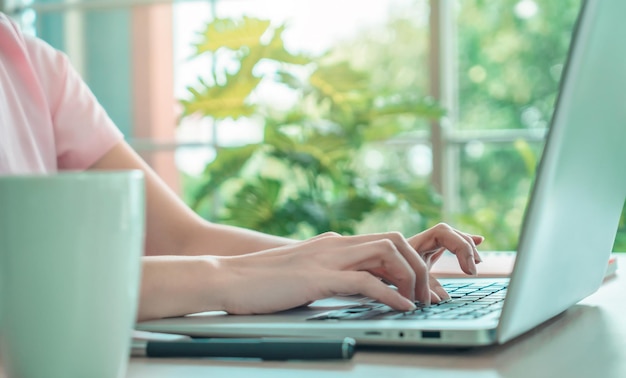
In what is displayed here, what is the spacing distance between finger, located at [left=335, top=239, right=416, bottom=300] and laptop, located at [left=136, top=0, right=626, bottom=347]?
0.10 ft

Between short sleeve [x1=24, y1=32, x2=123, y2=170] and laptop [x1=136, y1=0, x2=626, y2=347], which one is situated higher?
short sleeve [x1=24, y1=32, x2=123, y2=170]

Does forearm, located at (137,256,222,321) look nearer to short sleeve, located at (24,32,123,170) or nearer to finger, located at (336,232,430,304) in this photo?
finger, located at (336,232,430,304)

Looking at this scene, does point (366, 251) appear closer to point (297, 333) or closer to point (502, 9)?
point (297, 333)

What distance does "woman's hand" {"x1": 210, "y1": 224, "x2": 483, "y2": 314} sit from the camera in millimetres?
688

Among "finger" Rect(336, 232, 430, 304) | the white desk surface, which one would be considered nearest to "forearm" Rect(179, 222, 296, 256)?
"finger" Rect(336, 232, 430, 304)

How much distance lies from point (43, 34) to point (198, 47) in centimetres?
206

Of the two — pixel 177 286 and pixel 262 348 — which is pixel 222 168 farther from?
pixel 262 348

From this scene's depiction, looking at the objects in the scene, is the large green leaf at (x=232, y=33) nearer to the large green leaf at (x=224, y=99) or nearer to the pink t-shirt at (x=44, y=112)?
the large green leaf at (x=224, y=99)

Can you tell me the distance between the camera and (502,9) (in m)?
5.25

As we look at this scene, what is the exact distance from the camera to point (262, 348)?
523mm

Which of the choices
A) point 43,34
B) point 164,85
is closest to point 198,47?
point 164,85

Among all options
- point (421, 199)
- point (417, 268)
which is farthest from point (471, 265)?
point (421, 199)

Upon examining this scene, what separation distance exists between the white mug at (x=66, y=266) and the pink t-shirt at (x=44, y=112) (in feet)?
2.48

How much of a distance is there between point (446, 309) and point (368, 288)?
2.5 inches
